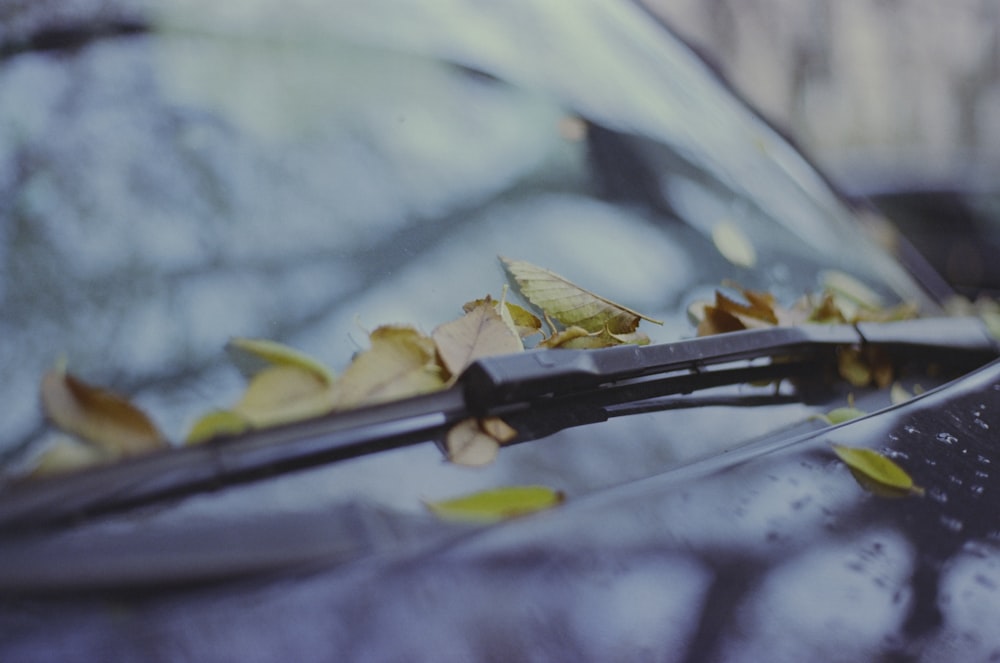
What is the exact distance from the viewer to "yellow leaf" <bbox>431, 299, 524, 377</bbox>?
1.10m

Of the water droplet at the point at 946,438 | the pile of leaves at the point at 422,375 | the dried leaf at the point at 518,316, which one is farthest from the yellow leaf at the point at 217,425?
the water droplet at the point at 946,438

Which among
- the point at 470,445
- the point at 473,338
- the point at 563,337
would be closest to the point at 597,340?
the point at 563,337

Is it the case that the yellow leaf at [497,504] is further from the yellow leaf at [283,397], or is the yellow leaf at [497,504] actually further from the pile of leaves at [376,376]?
the yellow leaf at [283,397]

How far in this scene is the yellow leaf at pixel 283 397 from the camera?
0.95m

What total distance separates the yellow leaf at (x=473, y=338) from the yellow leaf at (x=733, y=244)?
1.77 feet

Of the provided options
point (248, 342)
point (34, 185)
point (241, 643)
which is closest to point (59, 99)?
point (34, 185)

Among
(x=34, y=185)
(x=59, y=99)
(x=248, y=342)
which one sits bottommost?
(x=248, y=342)

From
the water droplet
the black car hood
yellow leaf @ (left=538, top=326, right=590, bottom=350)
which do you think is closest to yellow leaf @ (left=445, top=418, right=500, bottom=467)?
the black car hood

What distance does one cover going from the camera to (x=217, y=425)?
93cm

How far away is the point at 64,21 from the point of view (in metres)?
1.21

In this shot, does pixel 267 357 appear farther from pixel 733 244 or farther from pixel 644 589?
pixel 733 244

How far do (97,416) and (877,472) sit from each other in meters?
0.85

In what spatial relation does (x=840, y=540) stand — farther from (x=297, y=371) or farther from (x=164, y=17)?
(x=164, y=17)

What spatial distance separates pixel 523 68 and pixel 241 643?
1151mm
